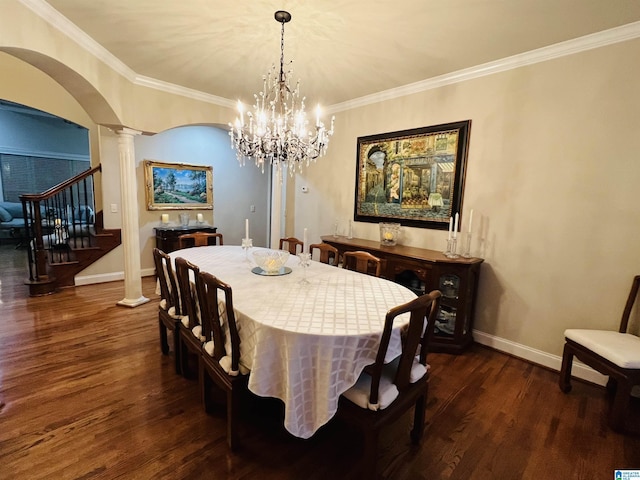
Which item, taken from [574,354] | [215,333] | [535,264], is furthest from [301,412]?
[535,264]

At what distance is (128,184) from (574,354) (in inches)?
182

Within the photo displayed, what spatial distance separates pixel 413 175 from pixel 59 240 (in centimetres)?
515

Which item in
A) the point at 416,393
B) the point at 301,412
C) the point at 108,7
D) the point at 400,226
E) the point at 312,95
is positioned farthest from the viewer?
the point at 312,95

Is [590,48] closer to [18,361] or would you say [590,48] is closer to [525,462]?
[525,462]

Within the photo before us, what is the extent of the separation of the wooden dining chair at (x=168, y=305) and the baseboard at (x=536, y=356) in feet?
9.19

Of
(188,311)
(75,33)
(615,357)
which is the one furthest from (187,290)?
(615,357)

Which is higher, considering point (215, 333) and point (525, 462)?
point (215, 333)

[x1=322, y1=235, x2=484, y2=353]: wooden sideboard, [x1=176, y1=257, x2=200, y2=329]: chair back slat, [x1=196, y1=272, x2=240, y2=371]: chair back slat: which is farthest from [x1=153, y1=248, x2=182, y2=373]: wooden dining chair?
[x1=322, y1=235, x2=484, y2=353]: wooden sideboard

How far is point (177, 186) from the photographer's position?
515cm

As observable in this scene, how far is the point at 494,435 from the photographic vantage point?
181 centimetres

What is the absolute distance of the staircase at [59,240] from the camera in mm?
3848

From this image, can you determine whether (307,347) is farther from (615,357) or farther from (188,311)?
(615,357)

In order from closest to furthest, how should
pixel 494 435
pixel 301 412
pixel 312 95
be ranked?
pixel 301 412, pixel 494 435, pixel 312 95

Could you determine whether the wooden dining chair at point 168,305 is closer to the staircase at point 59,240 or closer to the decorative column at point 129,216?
the decorative column at point 129,216
